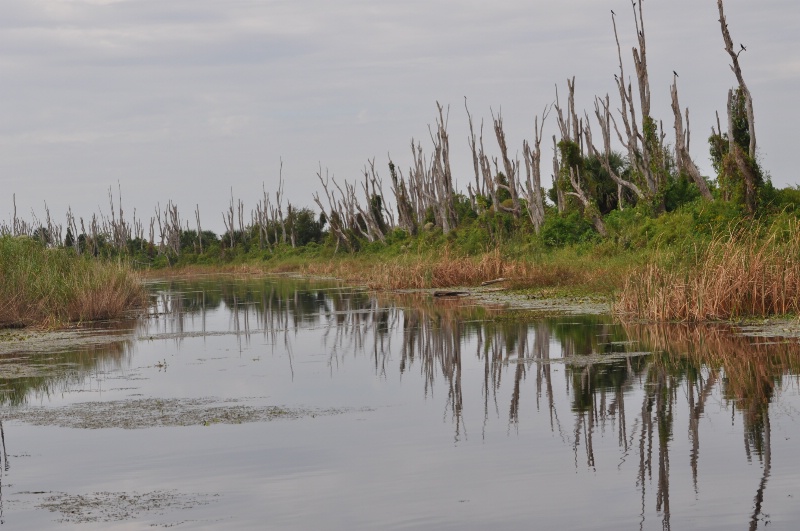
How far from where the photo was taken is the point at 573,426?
9781 millimetres

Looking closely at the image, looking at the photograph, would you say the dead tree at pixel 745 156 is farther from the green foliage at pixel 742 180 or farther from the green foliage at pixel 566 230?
the green foliage at pixel 566 230

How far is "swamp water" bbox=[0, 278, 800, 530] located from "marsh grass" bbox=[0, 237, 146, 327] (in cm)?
476

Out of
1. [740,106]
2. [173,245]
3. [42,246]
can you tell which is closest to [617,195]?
[740,106]

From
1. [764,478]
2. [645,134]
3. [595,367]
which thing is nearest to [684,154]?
[645,134]

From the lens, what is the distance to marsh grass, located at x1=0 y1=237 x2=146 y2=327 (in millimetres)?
22734

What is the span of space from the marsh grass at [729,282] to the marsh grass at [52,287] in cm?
1187


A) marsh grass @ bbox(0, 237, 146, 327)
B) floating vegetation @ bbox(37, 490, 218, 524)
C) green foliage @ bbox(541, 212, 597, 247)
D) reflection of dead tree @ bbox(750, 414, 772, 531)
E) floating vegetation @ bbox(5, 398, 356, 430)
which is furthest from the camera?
green foliage @ bbox(541, 212, 597, 247)

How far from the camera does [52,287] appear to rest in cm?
2352

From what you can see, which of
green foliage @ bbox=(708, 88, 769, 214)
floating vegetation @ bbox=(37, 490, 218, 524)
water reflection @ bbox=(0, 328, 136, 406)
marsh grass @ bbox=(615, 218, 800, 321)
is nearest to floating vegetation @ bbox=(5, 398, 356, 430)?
water reflection @ bbox=(0, 328, 136, 406)

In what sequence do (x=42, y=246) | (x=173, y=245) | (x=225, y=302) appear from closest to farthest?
(x=42, y=246), (x=225, y=302), (x=173, y=245)

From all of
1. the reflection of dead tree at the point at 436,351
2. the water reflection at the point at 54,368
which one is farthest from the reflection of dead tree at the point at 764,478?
the water reflection at the point at 54,368

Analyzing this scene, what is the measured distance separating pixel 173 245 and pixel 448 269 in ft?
230

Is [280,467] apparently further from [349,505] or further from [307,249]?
[307,249]

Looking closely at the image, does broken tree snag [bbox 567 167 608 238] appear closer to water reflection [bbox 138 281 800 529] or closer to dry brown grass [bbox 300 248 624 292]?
dry brown grass [bbox 300 248 624 292]
